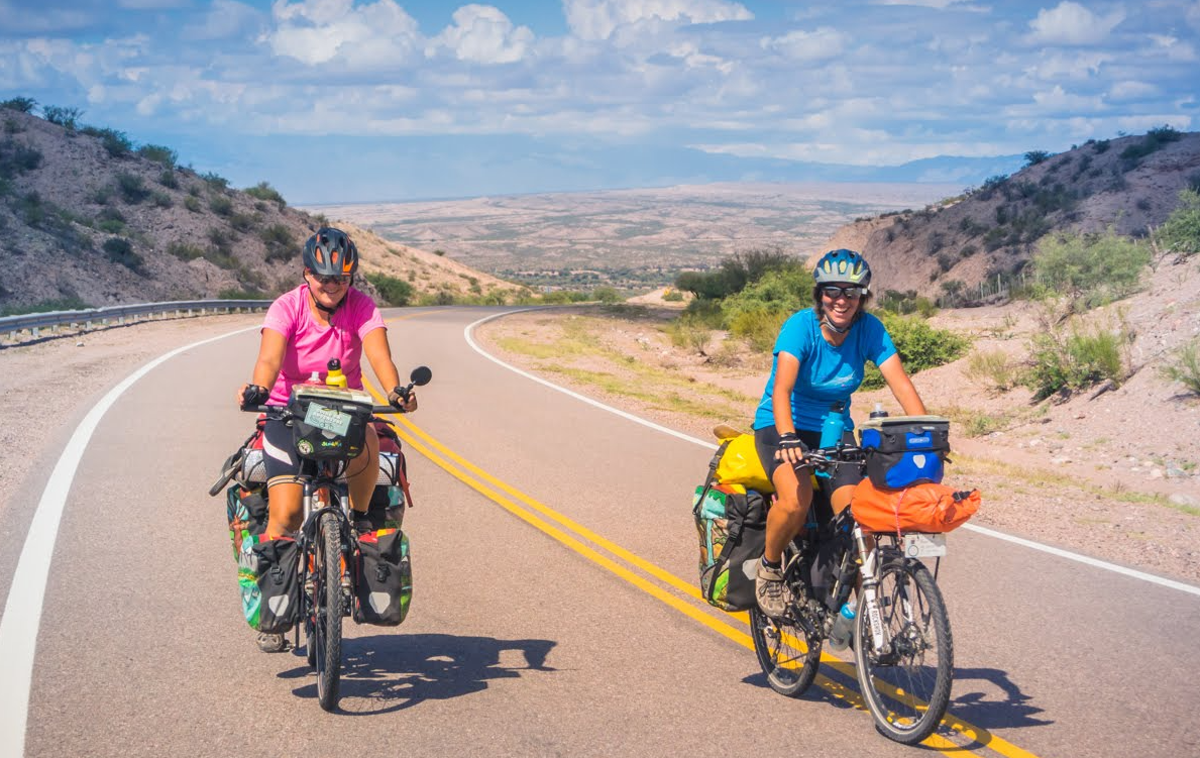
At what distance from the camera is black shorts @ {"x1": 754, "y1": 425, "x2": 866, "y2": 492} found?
19.0 feet

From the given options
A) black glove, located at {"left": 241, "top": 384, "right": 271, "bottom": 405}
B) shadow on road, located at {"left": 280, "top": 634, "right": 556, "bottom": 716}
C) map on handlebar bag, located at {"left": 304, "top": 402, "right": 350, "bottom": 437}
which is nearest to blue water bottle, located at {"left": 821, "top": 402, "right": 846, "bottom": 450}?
shadow on road, located at {"left": 280, "top": 634, "right": 556, "bottom": 716}

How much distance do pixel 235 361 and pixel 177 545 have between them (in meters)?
14.1

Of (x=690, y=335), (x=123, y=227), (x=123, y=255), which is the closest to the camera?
(x=690, y=335)

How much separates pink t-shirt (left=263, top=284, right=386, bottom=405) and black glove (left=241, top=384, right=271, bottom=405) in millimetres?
439

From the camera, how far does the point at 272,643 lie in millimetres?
6129

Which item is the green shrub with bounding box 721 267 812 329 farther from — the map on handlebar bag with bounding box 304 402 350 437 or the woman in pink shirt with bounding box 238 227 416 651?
the map on handlebar bag with bounding box 304 402 350 437

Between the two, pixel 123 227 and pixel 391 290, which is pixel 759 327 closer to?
pixel 123 227

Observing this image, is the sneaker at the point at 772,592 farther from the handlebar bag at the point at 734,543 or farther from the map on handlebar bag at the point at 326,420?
the map on handlebar bag at the point at 326,420

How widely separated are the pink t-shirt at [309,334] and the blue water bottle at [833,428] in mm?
2401

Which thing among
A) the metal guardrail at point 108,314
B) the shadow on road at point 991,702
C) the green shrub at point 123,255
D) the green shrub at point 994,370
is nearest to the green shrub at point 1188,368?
the green shrub at point 994,370

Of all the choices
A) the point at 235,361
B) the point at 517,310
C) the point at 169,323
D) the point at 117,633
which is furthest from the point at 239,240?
the point at 117,633

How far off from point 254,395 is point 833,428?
2869 mm

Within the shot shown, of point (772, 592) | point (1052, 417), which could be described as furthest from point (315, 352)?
point (1052, 417)

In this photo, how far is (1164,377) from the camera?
15.7m
